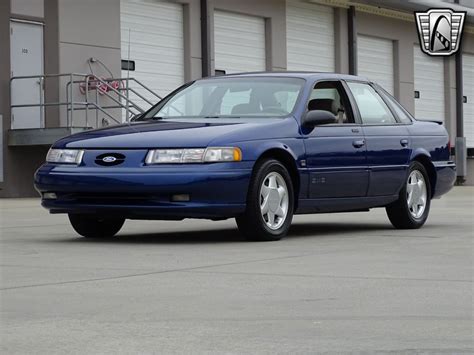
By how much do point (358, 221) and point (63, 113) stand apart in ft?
37.3

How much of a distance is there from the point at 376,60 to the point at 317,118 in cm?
2466

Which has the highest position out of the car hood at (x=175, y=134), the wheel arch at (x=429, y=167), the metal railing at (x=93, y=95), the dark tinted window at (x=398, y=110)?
the metal railing at (x=93, y=95)

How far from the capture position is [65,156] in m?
10.5

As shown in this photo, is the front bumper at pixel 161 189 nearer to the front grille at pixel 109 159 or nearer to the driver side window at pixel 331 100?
the front grille at pixel 109 159

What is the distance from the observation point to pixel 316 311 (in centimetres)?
629

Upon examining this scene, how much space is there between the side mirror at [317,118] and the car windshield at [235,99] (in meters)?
0.18

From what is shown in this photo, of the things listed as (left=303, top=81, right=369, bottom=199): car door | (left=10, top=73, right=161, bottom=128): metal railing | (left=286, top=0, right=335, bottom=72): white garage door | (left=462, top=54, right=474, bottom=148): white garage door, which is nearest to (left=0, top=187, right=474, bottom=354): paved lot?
(left=303, top=81, right=369, bottom=199): car door

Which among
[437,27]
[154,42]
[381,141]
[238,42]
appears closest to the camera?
[381,141]

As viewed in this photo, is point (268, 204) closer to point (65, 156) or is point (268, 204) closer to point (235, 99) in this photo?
point (235, 99)

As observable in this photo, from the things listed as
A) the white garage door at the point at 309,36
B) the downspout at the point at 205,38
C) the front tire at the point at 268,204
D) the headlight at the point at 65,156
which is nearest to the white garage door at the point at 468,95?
the white garage door at the point at 309,36

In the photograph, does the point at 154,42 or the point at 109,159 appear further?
the point at 154,42

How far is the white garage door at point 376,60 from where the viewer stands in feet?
113

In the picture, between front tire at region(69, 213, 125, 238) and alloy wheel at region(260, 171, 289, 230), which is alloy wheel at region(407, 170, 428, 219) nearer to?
alloy wheel at region(260, 171, 289, 230)


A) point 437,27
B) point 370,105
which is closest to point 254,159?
point 370,105
